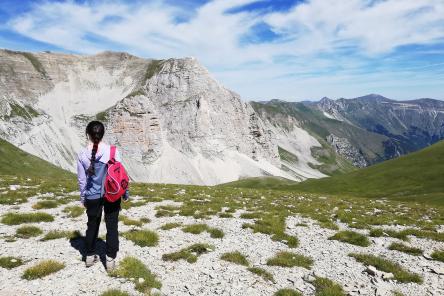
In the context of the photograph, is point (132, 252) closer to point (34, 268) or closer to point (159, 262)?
point (159, 262)

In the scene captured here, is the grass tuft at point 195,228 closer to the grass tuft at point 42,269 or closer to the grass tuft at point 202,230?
the grass tuft at point 202,230

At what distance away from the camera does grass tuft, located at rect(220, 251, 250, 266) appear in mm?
15492

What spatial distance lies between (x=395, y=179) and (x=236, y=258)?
109 metres

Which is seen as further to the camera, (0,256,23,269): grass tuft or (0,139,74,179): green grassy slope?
(0,139,74,179): green grassy slope

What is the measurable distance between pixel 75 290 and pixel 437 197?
7129 cm

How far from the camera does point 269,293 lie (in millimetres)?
13047

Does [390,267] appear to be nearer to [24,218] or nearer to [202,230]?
[202,230]

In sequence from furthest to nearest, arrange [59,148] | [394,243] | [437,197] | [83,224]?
[59,148]
[437,197]
[83,224]
[394,243]

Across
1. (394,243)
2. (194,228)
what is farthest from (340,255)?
(194,228)

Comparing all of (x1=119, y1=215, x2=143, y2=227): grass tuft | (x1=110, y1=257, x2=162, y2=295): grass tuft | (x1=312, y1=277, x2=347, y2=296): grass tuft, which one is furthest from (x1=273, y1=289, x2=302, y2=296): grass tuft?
(x1=119, y1=215, x2=143, y2=227): grass tuft

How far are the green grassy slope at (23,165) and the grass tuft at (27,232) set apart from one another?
118380 millimetres

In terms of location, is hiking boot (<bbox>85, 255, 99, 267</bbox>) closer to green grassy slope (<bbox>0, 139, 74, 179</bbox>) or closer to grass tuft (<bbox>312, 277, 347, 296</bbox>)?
grass tuft (<bbox>312, 277, 347, 296</bbox>)

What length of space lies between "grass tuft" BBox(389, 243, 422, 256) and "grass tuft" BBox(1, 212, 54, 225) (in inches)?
731

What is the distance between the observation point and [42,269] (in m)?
13.1
